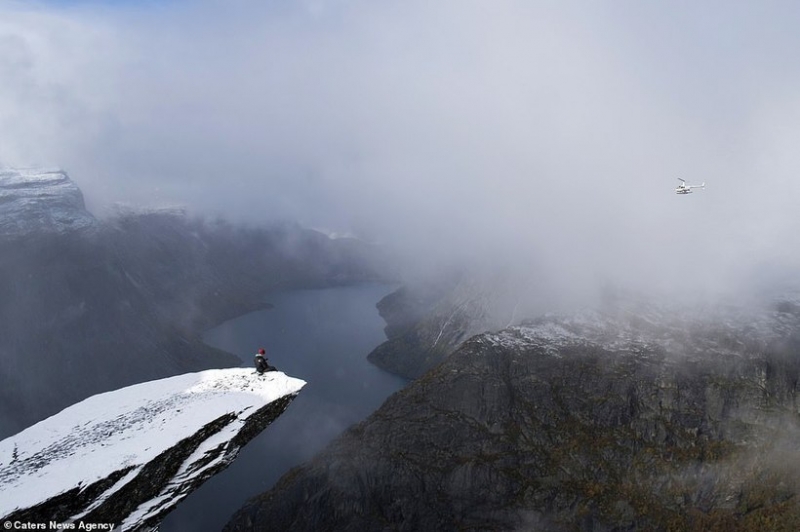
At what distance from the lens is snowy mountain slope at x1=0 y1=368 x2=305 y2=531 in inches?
1037

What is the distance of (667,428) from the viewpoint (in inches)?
6757

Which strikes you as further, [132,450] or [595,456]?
[595,456]

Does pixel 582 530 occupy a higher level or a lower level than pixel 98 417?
lower

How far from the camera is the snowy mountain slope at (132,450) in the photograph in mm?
26344

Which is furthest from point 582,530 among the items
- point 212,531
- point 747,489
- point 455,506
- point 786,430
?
point 212,531

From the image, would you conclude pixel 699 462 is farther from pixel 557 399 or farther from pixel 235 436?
pixel 235 436

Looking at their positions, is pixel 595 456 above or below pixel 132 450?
below

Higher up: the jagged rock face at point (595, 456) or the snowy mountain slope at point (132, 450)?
the snowy mountain slope at point (132, 450)

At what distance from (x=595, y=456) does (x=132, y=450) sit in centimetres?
17202

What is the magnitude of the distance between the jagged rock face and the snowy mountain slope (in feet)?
500

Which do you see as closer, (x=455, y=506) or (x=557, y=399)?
(x=455, y=506)

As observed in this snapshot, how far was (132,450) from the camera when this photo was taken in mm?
28844

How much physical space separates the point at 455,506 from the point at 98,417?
158571mm

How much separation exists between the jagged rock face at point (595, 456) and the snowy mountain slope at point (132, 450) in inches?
6000
